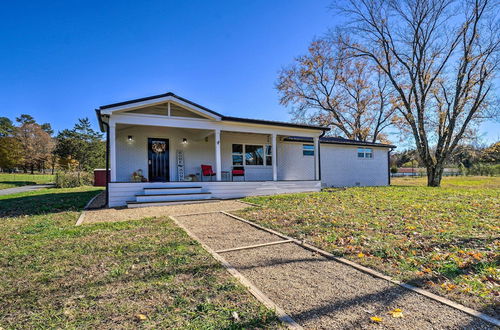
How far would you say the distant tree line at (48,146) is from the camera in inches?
1219

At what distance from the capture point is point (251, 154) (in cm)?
1355

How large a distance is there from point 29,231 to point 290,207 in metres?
6.22

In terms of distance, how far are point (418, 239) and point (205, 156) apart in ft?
32.9

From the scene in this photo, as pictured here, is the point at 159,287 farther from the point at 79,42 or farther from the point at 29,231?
the point at 79,42

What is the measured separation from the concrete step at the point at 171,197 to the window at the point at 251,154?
12.4ft

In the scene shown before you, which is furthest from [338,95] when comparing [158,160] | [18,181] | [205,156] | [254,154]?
[18,181]

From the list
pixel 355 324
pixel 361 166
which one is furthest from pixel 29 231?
pixel 361 166

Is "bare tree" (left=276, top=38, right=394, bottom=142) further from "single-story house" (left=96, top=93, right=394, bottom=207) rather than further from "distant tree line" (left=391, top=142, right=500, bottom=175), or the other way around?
"single-story house" (left=96, top=93, right=394, bottom=207)

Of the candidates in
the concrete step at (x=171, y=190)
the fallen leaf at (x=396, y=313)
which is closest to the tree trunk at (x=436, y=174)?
the concrete step at (x=171, y=190)

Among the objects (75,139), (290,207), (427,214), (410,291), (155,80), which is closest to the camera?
(410,291)

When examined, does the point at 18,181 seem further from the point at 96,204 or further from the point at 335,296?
the point at 335,296

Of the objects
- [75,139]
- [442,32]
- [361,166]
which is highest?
[442,32]

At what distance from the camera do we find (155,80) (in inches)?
570

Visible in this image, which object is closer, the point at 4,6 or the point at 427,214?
the point at 427,214
